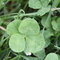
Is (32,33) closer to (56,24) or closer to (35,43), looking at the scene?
(35,43)

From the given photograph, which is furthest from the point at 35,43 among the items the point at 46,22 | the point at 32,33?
the point at 46,22

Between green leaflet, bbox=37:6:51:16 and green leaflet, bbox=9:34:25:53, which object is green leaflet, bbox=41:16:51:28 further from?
green leaflet, bbox=9:34:25:53

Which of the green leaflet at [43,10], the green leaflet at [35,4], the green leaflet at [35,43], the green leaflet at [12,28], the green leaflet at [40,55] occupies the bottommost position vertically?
the green leaflet at [40,55]

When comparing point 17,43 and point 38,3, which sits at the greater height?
point 38,3

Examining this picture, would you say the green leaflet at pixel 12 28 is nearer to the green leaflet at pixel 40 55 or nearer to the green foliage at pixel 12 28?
the green foliage at pixel 12 28

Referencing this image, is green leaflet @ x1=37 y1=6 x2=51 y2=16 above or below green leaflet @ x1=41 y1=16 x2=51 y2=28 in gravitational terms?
above

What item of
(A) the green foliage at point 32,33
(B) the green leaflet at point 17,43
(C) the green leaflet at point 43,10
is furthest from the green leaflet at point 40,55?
(C) the green leaflet at point 43,10

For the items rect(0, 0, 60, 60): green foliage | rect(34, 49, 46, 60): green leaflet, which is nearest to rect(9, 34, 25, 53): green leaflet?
rect(0, 0, 60, 60): green foliage
